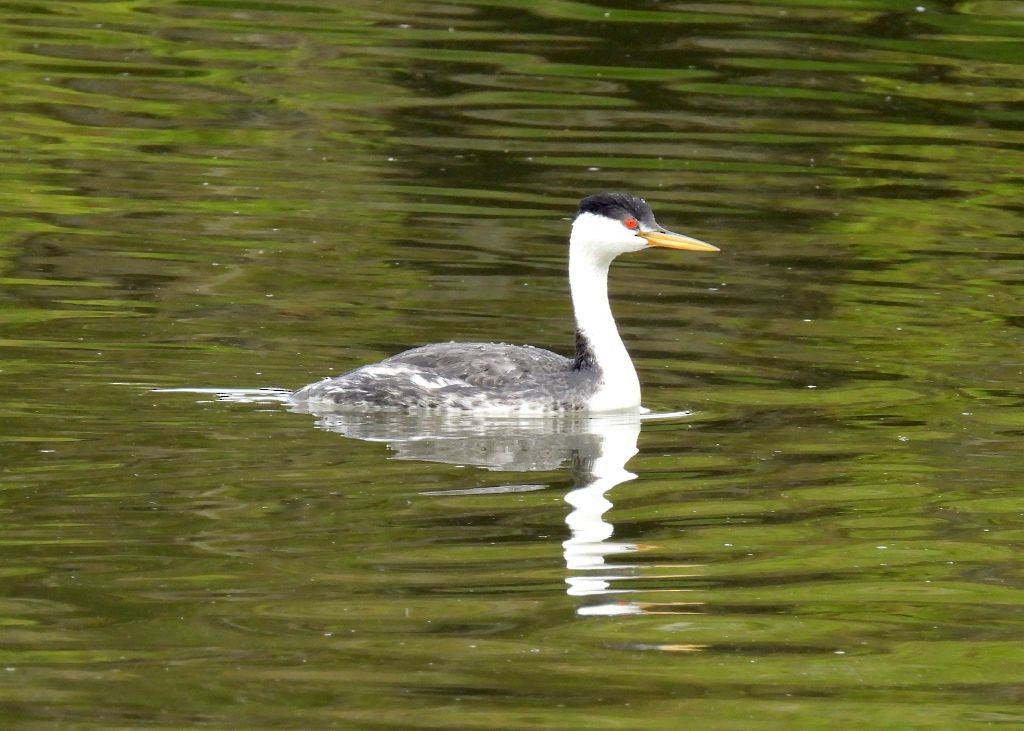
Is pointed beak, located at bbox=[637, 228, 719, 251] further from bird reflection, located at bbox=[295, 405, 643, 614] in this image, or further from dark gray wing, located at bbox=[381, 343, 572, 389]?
bird reflection, located at bbox=[295, 405, 643, 614]

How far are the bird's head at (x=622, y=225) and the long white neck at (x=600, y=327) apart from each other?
6cm

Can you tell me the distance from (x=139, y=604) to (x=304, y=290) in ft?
20.6

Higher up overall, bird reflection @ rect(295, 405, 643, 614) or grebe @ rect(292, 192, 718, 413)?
grebe @ rect(292, 192, 718, 413)

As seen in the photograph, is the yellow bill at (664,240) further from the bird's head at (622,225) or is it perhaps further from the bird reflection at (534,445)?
the bird reflection at (534,445)

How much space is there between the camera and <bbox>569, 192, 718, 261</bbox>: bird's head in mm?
11656

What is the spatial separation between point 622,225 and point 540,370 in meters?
0.96

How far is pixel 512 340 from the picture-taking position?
1316 cm

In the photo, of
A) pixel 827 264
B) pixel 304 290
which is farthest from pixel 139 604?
pixel 827 264

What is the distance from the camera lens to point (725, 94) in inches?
824

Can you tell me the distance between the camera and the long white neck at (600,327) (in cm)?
1133

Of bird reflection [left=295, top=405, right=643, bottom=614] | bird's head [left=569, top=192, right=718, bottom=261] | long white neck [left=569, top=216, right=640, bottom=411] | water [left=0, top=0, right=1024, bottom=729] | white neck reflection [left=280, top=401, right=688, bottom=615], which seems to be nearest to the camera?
water [left=0, top=0, right=1024, bottom=729]

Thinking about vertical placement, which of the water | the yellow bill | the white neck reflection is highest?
the yellow bill

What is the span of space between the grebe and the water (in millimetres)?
230

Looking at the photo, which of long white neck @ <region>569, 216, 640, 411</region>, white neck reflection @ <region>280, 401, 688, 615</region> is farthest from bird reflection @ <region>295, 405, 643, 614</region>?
long white neck @ <region>569, 216, 640, 411</region>
